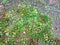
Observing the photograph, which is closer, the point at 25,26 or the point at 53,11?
the point at 25,26

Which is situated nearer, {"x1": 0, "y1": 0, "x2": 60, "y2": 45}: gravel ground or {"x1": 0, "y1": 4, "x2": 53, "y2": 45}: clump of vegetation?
{"x1": 0, "y1": 4, "x2": 53, "y2": 45}: clump of vegetation

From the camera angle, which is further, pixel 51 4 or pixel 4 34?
pixel 51 4

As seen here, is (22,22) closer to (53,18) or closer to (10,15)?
(10,15)

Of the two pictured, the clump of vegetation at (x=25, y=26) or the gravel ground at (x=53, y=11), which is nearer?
the clump of vegetation at (x=25, y=26)

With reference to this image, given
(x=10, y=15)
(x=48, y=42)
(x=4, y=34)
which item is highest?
(x=10, y=15)

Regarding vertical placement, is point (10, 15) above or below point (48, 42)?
above

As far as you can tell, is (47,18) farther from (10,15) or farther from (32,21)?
(10,15)

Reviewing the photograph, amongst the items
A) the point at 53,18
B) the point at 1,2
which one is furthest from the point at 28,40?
the point at 1,2
